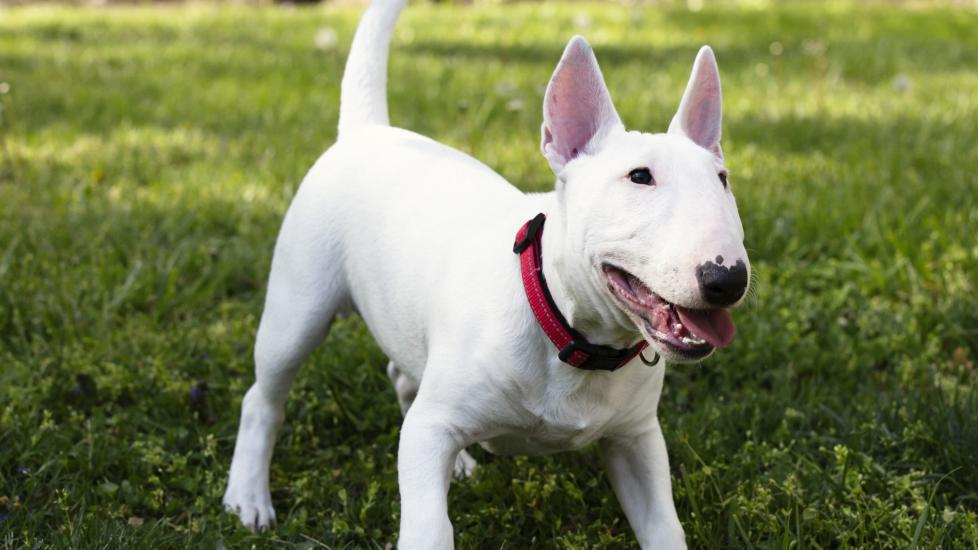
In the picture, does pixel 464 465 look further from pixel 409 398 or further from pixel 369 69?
pixel 369 69

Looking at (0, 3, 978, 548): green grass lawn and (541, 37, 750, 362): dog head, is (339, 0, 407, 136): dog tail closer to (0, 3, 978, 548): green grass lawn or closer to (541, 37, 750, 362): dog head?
(0, 3, 978, 548): green grass lawn

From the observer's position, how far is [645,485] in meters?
2.70

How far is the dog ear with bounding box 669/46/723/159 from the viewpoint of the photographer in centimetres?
249

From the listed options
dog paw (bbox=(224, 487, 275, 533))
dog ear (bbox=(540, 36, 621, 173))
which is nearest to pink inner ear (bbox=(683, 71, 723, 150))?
dog ear (bbox=(540, 36, 621, 173))

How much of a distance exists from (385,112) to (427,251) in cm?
83

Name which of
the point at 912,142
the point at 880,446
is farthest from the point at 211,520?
the point at 912,142

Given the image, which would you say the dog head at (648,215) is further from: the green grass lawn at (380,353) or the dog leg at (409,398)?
the dog leg at (409,398)

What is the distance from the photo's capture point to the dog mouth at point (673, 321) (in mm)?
2074

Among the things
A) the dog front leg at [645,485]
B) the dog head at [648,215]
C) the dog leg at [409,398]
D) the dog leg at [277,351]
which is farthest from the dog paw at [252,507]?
the dog head at [648,215]

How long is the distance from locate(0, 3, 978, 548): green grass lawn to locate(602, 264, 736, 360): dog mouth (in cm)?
70

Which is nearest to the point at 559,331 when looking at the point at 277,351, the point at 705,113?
the point at 705,113

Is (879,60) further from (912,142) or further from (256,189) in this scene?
(256,189)

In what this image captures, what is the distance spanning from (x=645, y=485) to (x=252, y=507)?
111 cm

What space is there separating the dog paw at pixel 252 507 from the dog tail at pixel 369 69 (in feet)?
3.62
